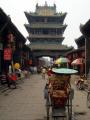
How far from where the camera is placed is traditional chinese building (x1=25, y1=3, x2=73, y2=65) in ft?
290

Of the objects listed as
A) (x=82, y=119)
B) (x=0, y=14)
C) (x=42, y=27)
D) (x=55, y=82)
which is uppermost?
(x=42, y=27)

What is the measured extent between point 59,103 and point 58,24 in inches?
3249

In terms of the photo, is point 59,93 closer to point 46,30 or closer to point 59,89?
point 59,89

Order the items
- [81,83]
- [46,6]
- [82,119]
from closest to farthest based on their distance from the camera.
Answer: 1. [82,119]
2. [81,83]
3. [46,6]

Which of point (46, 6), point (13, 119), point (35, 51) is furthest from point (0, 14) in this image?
point (46, 6)

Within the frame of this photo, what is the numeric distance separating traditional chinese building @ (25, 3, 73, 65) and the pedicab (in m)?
76.1

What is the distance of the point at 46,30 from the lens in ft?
304

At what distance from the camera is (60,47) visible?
8875cm

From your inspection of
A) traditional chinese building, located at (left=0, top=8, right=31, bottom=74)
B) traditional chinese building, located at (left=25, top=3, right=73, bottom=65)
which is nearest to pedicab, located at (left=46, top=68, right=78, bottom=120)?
traditional chinese building, located at (left=0, top=8, right=31, bottom=74)

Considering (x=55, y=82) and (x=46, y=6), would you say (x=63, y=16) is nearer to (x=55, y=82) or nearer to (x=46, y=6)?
(x=46, y=6)

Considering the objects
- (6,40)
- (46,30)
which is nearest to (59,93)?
(6,40)

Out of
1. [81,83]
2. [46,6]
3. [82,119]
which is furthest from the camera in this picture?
[46,6]

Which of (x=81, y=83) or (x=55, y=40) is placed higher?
(x=55, y=40)

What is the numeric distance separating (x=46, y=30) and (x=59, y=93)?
269ft
